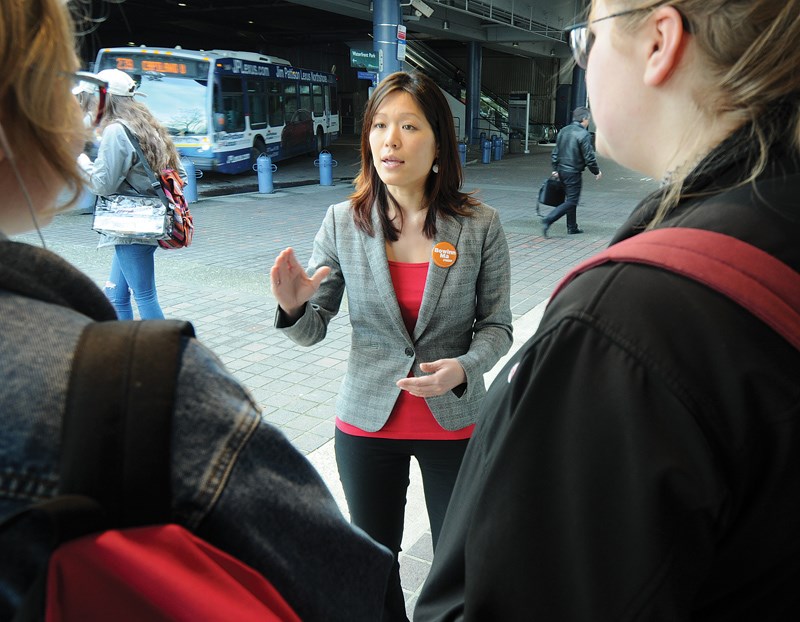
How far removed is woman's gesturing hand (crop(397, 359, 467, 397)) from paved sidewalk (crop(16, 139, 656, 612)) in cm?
52

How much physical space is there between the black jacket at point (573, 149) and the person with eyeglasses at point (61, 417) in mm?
10203

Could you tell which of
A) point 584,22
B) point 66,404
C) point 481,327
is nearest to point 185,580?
point 66,404

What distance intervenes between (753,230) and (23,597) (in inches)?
36.1

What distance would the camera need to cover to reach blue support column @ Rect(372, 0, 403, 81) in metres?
14.6

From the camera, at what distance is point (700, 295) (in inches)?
31.8

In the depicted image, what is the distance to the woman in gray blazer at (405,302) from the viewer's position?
89.3 inches

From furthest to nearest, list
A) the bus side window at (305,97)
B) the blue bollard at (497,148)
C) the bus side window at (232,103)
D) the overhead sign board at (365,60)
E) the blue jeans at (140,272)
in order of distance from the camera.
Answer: the blue bollard at (497,148) → the bus side window at (305,97) → the bus side window at (232,103) → the overhead sign board at (365,60) → the blue jeans at (140,272)

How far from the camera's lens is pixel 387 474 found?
232 cm

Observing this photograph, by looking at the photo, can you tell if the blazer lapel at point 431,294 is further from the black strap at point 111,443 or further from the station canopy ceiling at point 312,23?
the station canopy ceiling at point 312,23

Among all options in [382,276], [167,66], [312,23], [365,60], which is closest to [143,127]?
[382,276]

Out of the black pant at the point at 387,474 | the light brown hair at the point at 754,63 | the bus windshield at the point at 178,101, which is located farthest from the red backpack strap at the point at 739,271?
the bus windshield at the point at 178,101

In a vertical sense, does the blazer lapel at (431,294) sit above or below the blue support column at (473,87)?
below

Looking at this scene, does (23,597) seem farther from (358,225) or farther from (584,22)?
(358,225)

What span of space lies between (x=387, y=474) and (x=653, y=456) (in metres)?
1.60
